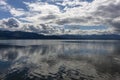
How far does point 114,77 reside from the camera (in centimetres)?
4700

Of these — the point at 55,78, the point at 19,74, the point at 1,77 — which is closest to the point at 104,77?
the point at 55,78

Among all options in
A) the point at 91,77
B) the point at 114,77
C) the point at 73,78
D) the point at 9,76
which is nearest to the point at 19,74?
the point at 9,76

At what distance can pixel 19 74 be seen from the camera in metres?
49.5

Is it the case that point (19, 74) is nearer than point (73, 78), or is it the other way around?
point (73, 78)

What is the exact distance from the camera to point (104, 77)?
1844 inches

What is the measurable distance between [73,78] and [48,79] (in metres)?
5.41

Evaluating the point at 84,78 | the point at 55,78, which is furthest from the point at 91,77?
the point at 55,78

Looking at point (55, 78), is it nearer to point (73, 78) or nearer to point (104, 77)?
point (73, 78)

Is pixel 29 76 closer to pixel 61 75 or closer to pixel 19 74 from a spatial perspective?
pixel 19 74

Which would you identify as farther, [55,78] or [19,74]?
[19,74]

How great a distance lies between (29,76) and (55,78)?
20.0ft

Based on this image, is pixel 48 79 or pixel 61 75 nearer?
pixel 48 79

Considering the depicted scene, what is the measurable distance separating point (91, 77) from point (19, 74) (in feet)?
53.8

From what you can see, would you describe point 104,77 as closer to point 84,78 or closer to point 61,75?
point 84,78
